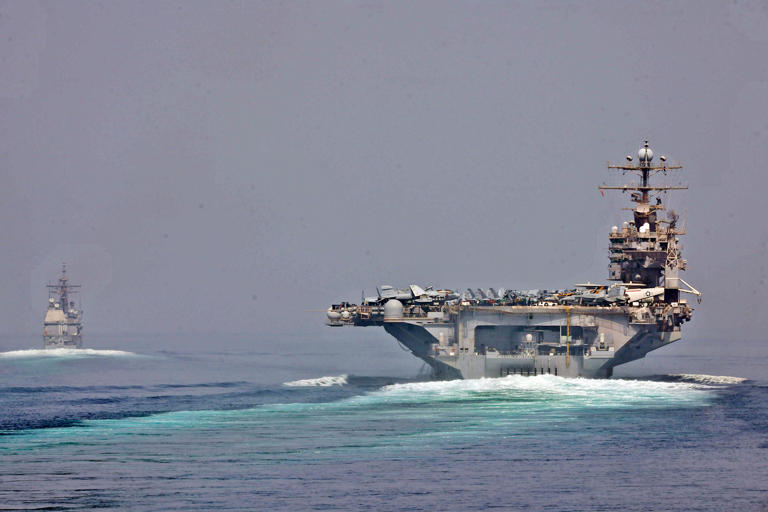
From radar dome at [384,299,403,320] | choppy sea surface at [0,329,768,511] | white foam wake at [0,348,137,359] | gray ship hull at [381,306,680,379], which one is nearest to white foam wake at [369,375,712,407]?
choppy sea surface at [0,329,768,511]

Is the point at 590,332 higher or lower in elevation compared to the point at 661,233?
lower

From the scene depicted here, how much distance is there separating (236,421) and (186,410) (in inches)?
242

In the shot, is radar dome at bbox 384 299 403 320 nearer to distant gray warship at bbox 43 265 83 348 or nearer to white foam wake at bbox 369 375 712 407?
white foam wake at bbox 369 375 712 407

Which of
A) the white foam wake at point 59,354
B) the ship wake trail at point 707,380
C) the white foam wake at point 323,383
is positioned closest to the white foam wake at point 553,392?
the ship wake trail at point 707,380

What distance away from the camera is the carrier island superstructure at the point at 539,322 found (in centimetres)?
6134

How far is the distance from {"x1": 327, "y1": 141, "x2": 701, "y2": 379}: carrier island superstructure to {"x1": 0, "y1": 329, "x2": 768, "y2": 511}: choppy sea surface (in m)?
1.09

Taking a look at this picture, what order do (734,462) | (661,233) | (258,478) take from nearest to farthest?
(258,478) → (734,462) → (661,233)

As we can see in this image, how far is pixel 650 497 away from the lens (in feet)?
110

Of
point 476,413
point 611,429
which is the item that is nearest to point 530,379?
point 476,413

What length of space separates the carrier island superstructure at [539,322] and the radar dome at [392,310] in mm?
53

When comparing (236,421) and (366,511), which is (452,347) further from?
(366,511)

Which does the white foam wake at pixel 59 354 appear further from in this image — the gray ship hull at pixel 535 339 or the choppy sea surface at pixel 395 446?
the gray ship hull at pixel 535 339

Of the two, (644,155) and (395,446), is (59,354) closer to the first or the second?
(644,155)

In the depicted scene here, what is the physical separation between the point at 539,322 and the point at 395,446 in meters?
20.8
